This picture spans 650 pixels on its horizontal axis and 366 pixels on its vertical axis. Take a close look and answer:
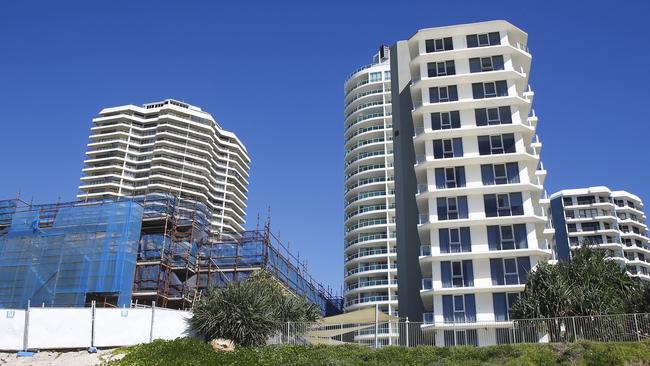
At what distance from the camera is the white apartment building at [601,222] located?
10550cm

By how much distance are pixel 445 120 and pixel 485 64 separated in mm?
5698

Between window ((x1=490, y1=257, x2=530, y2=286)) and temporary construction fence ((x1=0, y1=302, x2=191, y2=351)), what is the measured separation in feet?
71.9

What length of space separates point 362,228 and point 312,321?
48.5 meters

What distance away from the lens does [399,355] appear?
95.1 ft

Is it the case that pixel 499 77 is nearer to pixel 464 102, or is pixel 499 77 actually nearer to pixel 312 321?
pixel 464 102

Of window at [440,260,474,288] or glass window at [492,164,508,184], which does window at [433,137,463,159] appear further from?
window at [440,260,474,288]

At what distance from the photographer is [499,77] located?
46.8 metres

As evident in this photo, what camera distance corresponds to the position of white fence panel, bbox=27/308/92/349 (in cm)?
3022

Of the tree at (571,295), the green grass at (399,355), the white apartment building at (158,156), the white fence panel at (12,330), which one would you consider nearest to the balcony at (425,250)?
the tree at (571,295)

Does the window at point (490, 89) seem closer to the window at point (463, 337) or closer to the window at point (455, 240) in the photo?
the window at point (455, 240)

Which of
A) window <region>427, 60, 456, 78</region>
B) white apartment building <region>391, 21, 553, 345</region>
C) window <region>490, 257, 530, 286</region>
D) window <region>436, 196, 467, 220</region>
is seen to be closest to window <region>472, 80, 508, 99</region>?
white apartment building <region>391, 21, 553, 345</region>

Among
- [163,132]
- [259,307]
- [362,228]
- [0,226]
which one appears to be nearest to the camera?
[259,307]

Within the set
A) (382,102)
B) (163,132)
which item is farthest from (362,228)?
A: (163,132)

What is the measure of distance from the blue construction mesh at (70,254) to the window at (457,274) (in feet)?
96.8
